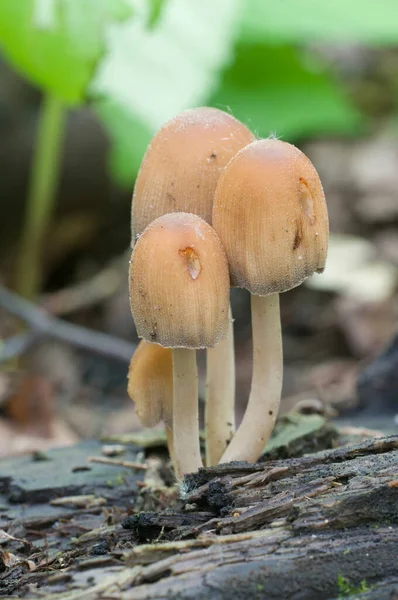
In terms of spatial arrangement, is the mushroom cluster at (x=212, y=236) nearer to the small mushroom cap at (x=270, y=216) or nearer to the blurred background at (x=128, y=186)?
the small mushroom cap at (x=270, y=216)

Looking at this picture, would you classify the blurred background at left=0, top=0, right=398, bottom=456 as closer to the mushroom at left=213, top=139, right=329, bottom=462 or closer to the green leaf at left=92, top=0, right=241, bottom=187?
the green leaf at left=92, top=0, right=241, bottom=187

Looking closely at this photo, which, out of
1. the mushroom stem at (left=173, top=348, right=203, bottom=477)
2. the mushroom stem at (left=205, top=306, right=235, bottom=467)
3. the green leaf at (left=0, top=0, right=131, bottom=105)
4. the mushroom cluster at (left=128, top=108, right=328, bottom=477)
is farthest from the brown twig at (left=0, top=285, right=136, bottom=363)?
the mushroom cluster at (left=128, top=108, right=328, bottom=477)

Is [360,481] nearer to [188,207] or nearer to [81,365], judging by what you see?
[188,207]

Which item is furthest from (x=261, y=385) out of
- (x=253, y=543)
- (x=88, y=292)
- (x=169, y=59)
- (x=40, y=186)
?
(x=88, y=292)

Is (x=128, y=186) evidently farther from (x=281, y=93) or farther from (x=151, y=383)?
(x=151, y=383)

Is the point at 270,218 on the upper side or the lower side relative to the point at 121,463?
upper

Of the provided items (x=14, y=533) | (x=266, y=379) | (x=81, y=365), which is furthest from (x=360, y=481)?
(x=81, y=365)

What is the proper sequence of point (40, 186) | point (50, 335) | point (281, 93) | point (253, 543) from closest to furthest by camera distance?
point (253, 543)
point (50, 335)
point (40, 186)
point (281, 93)
